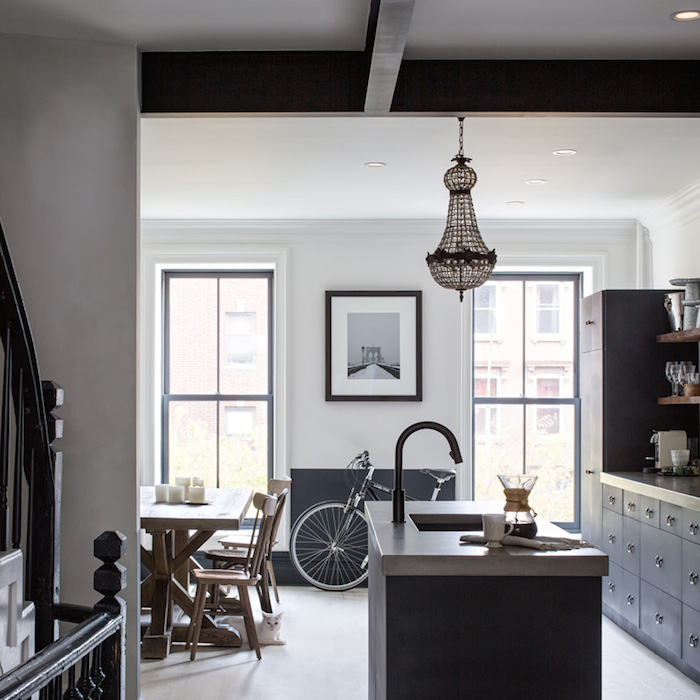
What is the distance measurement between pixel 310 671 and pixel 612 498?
2.26 meters

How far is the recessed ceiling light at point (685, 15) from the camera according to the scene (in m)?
3.14

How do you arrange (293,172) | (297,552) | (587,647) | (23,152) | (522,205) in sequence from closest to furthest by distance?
(587,647)
(23,152)
(293,172)
(522,205)
(297,552)

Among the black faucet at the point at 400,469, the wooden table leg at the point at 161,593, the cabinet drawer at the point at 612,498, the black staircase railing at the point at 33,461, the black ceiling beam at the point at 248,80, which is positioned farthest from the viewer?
the cabinet drawer at the point at 612,498

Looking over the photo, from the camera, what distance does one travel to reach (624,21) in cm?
323

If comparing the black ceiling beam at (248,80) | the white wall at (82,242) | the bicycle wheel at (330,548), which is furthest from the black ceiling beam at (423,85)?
the bicycle wheel at (330,548)

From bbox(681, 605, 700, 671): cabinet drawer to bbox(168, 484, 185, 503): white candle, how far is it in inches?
118

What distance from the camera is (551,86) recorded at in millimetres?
3648

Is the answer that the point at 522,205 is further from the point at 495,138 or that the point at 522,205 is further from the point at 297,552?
the point at 297,552

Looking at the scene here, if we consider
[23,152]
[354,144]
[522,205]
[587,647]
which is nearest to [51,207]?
[23,152]

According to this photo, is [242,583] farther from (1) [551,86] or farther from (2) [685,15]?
(2) [685,15]

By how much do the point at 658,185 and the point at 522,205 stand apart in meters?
1.00

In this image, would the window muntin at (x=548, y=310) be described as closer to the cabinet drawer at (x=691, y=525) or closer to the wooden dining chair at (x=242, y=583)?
the cabinet drawer at (x=691, y=525)

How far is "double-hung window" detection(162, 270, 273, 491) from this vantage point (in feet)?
23.0

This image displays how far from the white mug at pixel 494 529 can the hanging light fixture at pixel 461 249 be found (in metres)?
1.20
